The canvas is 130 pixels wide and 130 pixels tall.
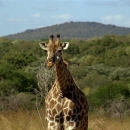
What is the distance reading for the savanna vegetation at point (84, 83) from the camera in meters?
9.22

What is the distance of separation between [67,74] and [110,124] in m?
3.24

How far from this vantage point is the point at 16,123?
8.21 meters

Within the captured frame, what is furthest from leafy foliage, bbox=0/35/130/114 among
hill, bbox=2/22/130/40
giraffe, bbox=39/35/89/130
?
hill, bbox=2/22/130/40

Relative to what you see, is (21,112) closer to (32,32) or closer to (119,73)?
(119,73)

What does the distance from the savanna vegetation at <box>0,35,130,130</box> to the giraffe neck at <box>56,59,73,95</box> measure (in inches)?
58.6

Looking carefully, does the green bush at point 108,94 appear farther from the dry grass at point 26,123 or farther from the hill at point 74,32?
the hill at point 74,32

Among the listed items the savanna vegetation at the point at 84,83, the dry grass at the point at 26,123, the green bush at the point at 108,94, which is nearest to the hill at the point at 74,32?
the savanna vegetation at the point at 84,83

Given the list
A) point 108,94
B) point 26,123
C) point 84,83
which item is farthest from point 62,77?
point 84,83

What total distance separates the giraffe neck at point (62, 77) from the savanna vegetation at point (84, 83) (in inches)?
58.6

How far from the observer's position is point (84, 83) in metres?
29.9

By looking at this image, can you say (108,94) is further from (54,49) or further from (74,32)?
(74,32)

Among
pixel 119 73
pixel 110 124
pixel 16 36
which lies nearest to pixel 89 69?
pixel 119 73

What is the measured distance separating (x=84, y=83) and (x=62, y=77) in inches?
954

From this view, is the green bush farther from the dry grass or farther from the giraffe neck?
the giraffe neck
